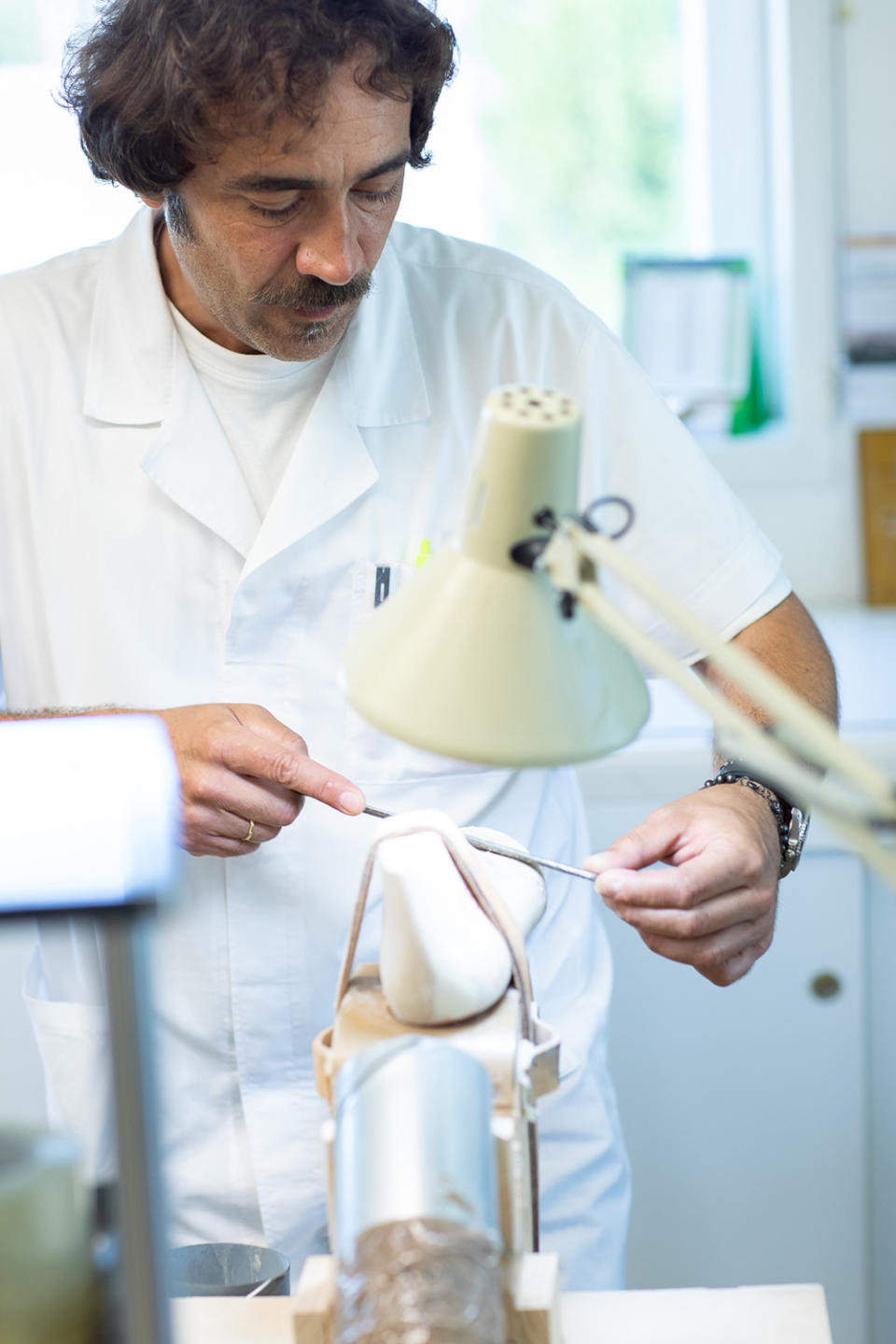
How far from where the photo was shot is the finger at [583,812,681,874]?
100 cm

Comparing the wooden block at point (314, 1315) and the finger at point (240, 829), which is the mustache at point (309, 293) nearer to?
the finger at point (240, 829)

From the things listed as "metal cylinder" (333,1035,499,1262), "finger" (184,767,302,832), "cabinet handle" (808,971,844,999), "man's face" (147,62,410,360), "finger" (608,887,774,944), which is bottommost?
"cabinet handle" (808,971,844,999)

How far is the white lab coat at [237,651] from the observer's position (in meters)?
1.27

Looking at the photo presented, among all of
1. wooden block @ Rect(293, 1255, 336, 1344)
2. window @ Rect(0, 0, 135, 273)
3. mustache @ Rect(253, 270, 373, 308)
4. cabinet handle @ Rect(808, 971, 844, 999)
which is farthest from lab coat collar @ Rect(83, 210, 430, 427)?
window @ Rect(0, 0, 135, 273)

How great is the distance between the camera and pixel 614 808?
5.91 feet

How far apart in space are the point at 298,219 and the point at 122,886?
2.54 feet

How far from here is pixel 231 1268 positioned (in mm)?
972

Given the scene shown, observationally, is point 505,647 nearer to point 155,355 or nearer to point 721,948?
point 721,948

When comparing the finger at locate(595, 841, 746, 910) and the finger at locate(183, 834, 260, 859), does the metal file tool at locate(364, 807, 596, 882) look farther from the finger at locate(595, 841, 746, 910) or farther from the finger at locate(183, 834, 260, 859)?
the finger at locate(183, 834, 260, 859)

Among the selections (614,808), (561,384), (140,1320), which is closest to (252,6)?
(561,384)

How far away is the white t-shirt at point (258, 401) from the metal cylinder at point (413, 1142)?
713mm

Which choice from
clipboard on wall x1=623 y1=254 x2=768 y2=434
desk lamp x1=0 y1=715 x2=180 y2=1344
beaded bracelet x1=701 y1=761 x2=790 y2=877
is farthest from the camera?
clipboard on wall x1=623 y1=254 x2=768 y2=434

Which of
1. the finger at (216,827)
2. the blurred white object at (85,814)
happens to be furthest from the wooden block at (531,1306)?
the finger at (216,827)

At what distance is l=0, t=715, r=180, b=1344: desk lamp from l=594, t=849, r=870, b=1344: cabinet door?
1292mm
